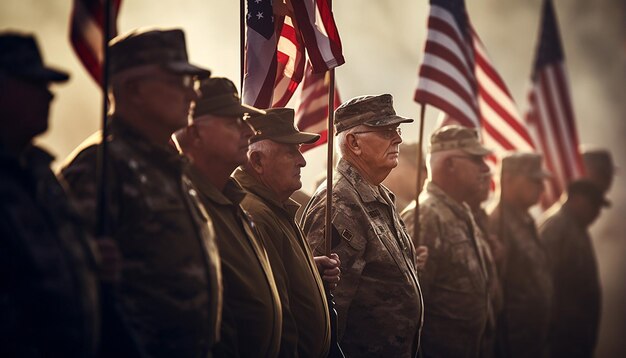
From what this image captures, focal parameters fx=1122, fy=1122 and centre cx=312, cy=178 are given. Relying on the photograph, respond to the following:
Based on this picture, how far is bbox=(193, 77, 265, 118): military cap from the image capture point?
17.2 ft

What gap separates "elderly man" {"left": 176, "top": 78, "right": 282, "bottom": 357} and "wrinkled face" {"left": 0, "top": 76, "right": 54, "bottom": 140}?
146 centimetres

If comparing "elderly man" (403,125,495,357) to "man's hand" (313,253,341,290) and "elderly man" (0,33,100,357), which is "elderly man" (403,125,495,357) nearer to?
"man's hand" (313,253,341,290)

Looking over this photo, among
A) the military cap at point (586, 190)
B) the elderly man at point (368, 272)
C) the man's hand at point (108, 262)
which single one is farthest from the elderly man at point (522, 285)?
the man's hand at point (108, 262)

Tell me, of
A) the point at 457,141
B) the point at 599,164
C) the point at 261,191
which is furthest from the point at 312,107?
the point at 599,164

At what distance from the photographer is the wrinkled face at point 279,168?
616cm

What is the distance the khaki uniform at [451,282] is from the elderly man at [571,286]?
159 inches

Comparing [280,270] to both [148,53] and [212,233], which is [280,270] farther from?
[148,53]

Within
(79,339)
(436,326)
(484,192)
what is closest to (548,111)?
(484,192)

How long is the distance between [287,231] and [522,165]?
20.1 ft

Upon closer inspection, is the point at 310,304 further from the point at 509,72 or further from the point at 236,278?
the point at 509,72

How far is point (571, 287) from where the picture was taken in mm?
12453

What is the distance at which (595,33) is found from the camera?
72.0ft

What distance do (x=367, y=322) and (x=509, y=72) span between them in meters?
13.7

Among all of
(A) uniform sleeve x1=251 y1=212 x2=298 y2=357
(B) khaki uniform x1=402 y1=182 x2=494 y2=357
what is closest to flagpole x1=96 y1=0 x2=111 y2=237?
(A) uniform sleeve x1=251 y1=212 x2=298 y2=357
